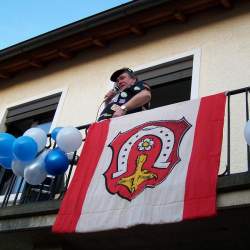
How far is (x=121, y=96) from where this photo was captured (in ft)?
18.8

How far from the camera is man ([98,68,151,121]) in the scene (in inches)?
215

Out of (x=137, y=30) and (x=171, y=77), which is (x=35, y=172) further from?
(x=137, y=30)

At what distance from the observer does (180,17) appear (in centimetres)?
730

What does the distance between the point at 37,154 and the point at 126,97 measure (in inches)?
50.9

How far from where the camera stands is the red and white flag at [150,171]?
4.06 metres

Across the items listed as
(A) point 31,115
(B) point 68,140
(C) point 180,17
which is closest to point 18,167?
(B) point 68,140

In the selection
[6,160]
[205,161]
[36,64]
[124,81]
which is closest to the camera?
[205,161]

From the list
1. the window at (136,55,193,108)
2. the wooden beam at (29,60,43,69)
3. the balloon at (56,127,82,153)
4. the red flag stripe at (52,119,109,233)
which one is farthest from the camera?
the wooden beam at (29,60,43,69)

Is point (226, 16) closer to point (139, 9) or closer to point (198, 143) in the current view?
point (139, 9)

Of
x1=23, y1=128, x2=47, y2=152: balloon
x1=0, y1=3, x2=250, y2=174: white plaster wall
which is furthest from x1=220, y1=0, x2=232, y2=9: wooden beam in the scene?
x1=23, y1=128, x2=47, y2=152: balloon

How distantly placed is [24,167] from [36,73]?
4012 mm

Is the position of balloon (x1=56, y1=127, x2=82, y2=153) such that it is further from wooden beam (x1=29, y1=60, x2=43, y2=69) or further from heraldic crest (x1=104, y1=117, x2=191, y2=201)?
wooden beam (x1=29, y1=60, x2=43, y2=69)

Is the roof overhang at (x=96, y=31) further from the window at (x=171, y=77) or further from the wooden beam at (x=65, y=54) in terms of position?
A: the window at (x=171, y=77)

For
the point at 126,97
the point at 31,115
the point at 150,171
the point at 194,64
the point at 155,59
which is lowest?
the point at 150,171
